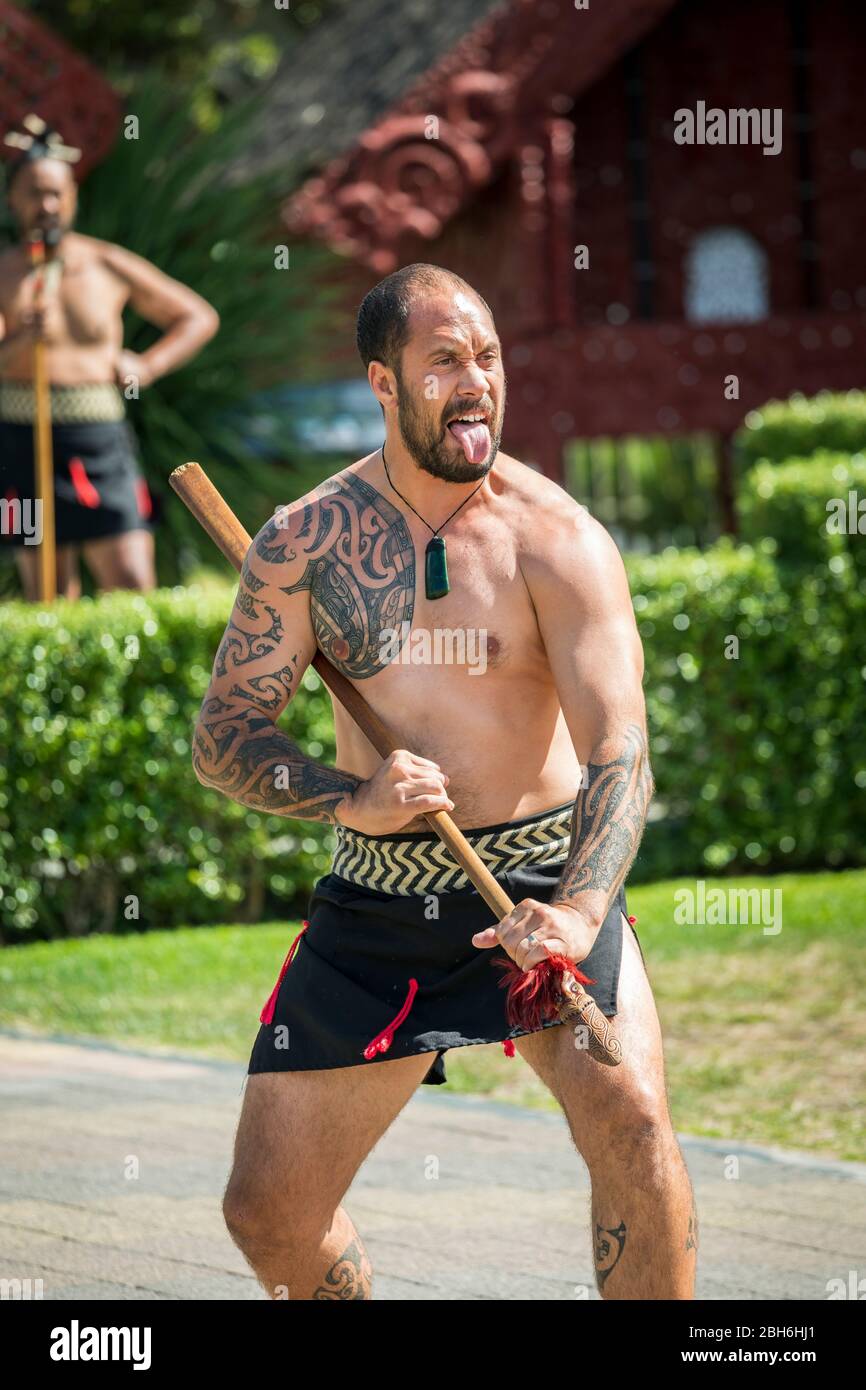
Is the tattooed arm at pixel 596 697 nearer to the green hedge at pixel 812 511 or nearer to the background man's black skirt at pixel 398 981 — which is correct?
the background man's black skirt at pixel 398 981

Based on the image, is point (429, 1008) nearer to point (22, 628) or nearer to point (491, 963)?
point (491, 963)

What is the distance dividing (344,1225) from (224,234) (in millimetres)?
9047

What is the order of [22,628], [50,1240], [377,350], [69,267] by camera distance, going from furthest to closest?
[69,267] < [22,628] < [50,1240] < [377,350]

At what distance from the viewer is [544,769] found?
140 inches

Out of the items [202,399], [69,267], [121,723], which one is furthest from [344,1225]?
[202,399]

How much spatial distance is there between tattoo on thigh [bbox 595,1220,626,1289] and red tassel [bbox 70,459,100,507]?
6.08m

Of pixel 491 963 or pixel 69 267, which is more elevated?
pixel 69 267

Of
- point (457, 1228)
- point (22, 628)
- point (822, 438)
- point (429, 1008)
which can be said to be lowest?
point (457, 1228)

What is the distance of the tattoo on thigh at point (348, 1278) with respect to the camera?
11.4 ft

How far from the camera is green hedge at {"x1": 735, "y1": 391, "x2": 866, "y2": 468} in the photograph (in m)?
10.4
